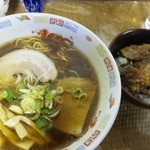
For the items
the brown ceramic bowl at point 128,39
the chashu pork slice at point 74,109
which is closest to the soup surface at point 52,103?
the chashu pork slice at point 74,109

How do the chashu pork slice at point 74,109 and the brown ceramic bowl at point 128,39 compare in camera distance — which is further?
the brown ceramic bowl at point 128,39

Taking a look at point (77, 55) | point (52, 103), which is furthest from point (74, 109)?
point (77, 55)

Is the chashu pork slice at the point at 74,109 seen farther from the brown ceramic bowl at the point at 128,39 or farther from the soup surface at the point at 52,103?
the brown ceramic bowl at the point at 128,39

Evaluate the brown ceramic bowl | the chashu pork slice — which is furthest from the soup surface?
the brown ceramic bowl

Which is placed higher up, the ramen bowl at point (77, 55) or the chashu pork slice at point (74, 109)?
the ramen bowl at point (77, 55)

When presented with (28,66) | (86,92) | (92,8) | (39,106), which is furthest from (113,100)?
(92,8)

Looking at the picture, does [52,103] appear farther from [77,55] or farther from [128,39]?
[128,39]

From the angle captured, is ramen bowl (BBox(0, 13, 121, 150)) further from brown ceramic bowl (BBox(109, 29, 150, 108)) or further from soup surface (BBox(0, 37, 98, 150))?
brown ceramic bowl (BBox(109, 29, 150, 108))

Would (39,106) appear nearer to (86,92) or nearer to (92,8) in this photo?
(86,92)
